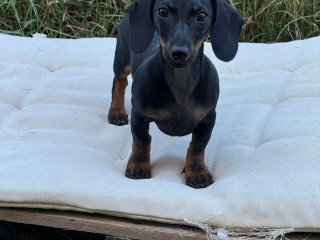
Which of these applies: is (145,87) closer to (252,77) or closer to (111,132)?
(111,132)

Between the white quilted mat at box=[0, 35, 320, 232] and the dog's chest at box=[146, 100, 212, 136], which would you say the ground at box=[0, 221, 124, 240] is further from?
the dog's chest at box=[146, 100, 212, 136]

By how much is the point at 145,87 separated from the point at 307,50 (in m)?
1.59

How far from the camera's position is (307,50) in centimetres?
401

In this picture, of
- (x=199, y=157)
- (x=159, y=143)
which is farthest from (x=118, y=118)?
(x=199, y=157)

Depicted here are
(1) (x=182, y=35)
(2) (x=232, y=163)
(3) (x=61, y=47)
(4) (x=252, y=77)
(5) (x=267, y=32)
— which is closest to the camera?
(1) (x=182, y=35)

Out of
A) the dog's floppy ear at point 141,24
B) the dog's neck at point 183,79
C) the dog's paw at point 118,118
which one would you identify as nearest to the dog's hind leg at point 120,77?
the dog's paw at point 118,118

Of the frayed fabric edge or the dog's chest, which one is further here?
the dog's chest

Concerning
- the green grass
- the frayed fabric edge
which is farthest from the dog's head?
the green grass

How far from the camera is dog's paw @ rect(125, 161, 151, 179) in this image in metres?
2.85

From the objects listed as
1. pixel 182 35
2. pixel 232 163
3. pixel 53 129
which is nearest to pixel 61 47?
pixel 53 129

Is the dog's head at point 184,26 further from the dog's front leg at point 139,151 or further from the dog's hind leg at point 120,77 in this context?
the dog's hind leg at point 120,77

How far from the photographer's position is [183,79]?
8.75ft

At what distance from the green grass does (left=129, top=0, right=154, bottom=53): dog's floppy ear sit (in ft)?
7.29

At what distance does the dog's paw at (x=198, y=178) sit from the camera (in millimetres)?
2799
